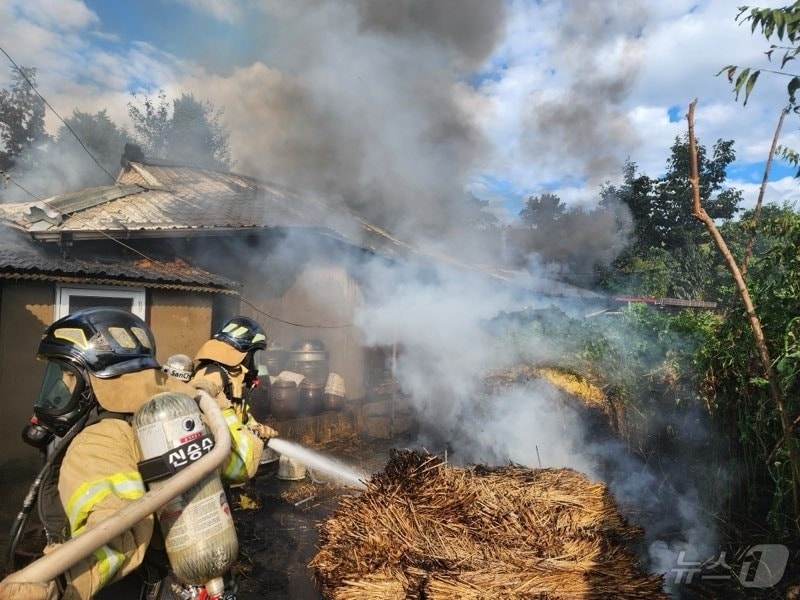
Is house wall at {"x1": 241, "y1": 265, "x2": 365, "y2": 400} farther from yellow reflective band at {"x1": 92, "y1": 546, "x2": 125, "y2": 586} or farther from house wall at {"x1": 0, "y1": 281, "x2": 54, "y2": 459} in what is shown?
yellow reflective band at {"x1": 92, "y1": 546, "x2": 125, "y2": 586}

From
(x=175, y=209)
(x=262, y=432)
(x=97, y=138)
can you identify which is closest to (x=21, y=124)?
(x=97, y=138)

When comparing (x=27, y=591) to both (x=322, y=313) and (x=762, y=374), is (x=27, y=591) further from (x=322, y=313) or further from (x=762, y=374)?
(x=322, y=313)

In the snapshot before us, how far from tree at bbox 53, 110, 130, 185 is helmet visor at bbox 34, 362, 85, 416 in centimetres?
2693

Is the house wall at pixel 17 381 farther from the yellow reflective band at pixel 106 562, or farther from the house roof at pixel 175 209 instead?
the yellow reflective band at pixel 106 562

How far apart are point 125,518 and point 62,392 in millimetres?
834

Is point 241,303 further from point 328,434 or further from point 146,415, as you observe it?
point 146,415

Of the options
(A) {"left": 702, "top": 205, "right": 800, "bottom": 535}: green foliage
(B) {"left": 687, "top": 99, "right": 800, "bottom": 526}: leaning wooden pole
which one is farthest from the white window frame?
(A) {"left": 702, "top": 205, "right": 800, "bottom": 535}: green foliage

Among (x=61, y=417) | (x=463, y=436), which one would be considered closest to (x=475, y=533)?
(x=61, y=417)

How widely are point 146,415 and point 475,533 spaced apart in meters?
2.15

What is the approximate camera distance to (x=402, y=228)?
57.2ft

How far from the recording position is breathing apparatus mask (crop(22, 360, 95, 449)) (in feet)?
6.52

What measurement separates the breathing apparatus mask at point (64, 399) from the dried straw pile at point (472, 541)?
63.7 inches

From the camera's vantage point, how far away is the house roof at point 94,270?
616 cm

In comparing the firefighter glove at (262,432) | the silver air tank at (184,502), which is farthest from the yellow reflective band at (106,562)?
the firefighter glove at (262,432)
